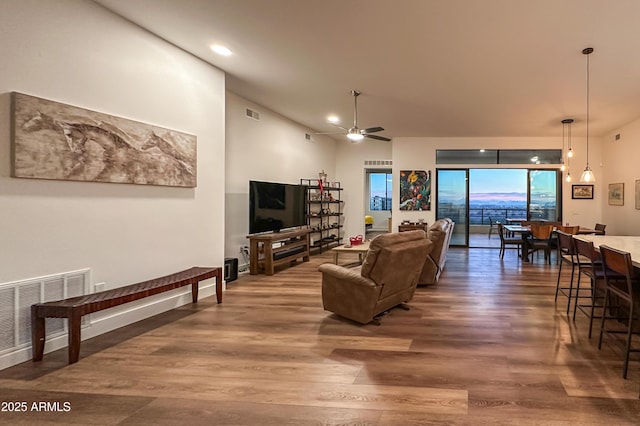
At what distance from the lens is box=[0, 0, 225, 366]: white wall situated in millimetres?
3141

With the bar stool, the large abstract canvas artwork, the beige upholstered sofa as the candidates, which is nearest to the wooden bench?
the large abstract canvas artwork

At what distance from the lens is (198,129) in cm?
525

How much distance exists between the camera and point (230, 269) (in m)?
6.41

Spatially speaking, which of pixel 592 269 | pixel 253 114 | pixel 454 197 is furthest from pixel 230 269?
pixel 454 197

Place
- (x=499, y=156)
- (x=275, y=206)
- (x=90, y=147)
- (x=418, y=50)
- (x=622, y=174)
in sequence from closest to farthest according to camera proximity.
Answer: (x=90, y=147)
(x=418, y=50)
(x=275, y=206)
(x=622, y=174)
(x=499, y=156)

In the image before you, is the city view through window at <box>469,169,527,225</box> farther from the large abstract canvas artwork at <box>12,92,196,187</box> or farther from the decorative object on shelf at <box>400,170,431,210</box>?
the large abstract canvas artwork at <box>12,92,196,187</box>

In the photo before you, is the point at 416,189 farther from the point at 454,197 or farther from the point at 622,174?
the point at 622,174

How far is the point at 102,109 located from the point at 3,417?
2.69m

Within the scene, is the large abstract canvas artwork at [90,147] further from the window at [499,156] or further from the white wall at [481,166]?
the window at [499,156]

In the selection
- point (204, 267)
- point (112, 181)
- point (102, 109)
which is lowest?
point (204, 267)

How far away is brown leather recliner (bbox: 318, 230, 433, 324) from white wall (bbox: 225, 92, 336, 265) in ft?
10.2

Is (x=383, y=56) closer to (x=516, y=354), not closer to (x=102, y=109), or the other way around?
(x=102, y=109)

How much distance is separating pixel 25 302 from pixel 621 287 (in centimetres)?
505

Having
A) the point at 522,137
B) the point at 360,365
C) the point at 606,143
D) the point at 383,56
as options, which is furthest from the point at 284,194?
the point at 606,143
